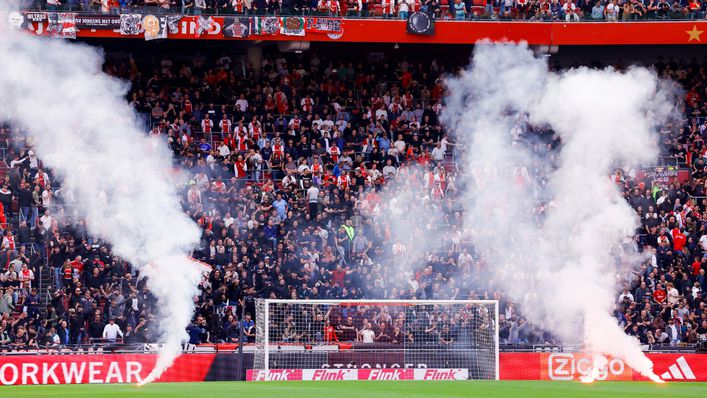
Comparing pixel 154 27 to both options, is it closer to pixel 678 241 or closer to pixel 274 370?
pixel 274 370

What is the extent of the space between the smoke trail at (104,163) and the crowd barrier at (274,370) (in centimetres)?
73

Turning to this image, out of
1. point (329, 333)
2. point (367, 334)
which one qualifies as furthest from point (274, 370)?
point (367, 334)

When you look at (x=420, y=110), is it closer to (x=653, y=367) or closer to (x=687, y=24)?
(x=687, y=24)

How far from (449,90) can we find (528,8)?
377 centimetres

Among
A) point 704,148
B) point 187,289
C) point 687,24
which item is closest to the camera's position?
point 187,289

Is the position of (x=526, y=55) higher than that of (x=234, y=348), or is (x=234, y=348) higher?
(x=526, y=55)

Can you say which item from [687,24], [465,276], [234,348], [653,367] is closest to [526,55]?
[687,24]

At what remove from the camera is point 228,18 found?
41.7m

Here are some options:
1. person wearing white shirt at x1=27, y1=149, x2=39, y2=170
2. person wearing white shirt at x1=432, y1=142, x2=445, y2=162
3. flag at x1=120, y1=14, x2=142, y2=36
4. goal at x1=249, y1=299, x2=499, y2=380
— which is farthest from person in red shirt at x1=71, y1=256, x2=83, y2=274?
person wearing white shirt at x1=432, y1=142, x2=445, y2=162

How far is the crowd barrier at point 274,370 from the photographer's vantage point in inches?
1164

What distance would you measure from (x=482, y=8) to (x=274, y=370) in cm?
1734

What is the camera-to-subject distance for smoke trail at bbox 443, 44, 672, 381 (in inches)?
1328

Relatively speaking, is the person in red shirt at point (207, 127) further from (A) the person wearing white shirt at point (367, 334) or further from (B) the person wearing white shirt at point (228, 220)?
(A) the person wearing white shirt at point (367, 334)

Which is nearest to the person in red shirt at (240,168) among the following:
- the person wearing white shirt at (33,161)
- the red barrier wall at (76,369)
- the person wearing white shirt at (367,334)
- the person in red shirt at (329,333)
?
the person wearing white shirt at (33,161)
